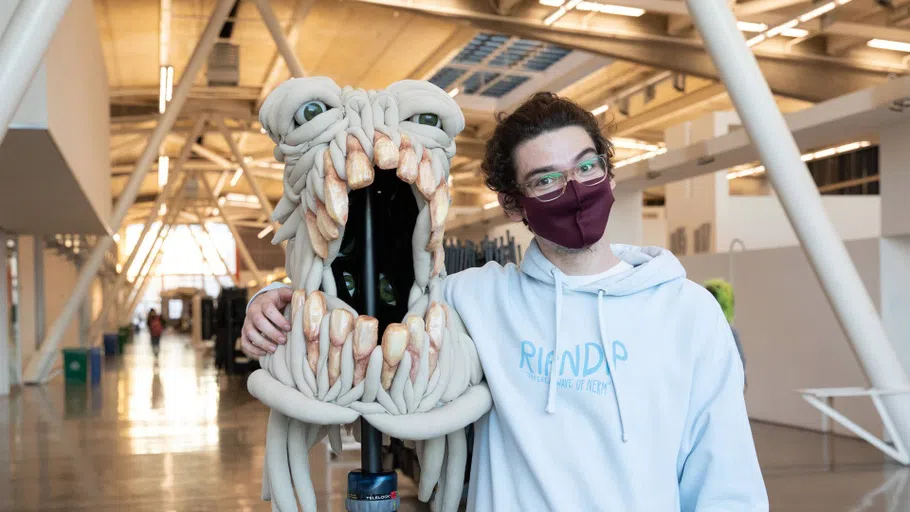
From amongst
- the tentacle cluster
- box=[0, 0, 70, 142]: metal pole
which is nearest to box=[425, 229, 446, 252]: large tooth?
the tentacle cluster

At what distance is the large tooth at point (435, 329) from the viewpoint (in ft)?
5.80

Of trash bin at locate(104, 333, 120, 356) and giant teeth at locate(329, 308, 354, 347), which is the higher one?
giant teeth at locate(329, 308, 354, 347)

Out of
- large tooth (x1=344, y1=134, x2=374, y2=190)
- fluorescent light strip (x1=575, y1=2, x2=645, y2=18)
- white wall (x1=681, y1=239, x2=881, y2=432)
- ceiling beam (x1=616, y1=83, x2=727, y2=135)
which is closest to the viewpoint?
large tooth (x1=344, y1=134, x2=374, y2=190)

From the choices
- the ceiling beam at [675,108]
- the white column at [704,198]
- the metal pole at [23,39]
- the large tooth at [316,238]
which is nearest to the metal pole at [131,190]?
the white column at [704,198]

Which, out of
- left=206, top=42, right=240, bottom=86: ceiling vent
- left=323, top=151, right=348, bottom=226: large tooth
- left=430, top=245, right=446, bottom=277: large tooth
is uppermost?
left=206, top=42, right=240, bottom=86: ceiling vent

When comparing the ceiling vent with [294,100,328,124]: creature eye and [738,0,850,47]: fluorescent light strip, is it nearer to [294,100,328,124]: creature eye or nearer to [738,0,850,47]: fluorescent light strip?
→ [738,0,850,47]: fluorescent light strip

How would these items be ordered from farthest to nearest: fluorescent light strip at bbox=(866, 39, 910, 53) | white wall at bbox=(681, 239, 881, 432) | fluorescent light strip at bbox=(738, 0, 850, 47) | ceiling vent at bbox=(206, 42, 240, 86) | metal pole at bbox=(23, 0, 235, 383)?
1. ceiling vent at bbox=(206, 42, 240, 86)
2. metal pole at bbox=(23, 0, 235, 383)
3. fluorescent light strip at bbox=(866, 39, 910, 53)
4. fluorescent light strip at bbox=(738, 0, 850, 47)
5. white wall at bbox=(681, 239, 881, 432)

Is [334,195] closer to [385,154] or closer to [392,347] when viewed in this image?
[385,154]

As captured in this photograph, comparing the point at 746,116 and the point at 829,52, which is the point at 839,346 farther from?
the point at 829,52

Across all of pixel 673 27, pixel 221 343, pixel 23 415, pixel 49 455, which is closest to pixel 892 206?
pixel 673 27

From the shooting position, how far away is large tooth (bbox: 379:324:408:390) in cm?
169

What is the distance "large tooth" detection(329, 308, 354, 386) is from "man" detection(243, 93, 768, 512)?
6.6 inches

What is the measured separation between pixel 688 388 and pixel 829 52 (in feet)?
45.7

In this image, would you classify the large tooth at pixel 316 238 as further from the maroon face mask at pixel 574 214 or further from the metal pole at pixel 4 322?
the metal pole at pixel 4 322
